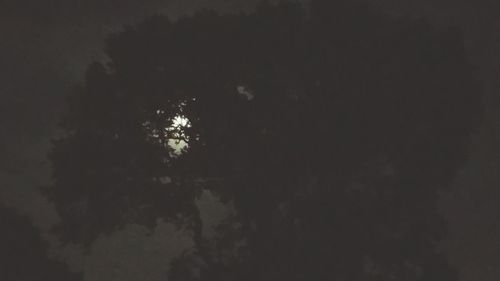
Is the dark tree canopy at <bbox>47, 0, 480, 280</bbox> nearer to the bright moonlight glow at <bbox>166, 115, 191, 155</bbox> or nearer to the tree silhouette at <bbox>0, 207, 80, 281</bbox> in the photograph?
the bright moonlight glow at <bbox>166, 115, 191, 155</bbox>

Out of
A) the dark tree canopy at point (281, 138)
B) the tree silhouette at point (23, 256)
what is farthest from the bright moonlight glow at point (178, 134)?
the tree silhouette at point (23, 256)

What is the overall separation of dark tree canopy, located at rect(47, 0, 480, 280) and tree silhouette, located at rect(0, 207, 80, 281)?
10596mm

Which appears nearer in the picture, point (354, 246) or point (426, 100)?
point (354, 246)

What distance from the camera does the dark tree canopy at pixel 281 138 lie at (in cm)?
2044

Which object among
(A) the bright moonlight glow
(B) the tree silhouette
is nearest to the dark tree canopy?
(A) the bright moonlight glow

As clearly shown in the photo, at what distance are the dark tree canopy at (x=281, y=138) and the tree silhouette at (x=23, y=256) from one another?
1060 cm

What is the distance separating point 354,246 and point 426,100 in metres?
5.28

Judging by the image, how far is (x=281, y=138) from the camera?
2077cm

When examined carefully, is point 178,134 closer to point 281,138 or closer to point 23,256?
point 281,138

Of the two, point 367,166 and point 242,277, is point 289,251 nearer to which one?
point 242,277

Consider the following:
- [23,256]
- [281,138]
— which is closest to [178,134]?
[281,138]

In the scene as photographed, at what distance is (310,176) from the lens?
2073 centimetres

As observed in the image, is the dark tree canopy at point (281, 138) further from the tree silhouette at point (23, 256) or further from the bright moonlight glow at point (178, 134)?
the tree silhouette at point (23, 256)

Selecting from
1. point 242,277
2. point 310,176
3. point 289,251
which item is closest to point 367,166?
point 310,176
